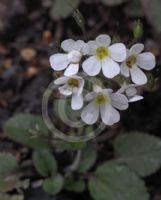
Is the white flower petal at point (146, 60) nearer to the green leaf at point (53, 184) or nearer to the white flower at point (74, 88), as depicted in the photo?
the white flower at point (74, 88)

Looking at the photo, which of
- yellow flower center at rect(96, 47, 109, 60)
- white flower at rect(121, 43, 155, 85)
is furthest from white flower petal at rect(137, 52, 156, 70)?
yellow flower center at rect(96, 47, 109, 60)

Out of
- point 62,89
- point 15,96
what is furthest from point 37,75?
point 62,89

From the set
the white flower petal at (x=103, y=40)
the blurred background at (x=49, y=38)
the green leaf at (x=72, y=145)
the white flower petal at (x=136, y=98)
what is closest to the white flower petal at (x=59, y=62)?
the white flower petal at (x=103, y=40)

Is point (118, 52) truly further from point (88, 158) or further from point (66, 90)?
point (88, 158)

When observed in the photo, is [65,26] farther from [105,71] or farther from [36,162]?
[105,71]

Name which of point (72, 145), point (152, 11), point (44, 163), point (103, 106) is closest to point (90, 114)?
point (103, 106)

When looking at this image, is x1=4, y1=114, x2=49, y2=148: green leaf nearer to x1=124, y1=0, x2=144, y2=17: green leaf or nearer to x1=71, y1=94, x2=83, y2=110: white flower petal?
x1=71, y1=94, x2=83, y2=110: white flower petal
